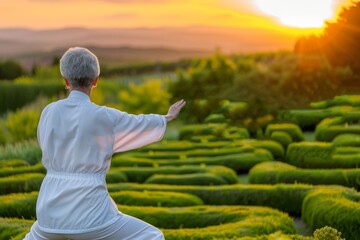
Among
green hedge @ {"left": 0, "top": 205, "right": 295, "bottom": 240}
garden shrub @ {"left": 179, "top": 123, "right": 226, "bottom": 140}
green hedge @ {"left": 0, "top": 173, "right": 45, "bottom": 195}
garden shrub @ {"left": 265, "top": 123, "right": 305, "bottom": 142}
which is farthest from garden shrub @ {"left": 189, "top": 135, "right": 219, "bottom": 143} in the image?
green hedge @ {"left": 0, "top": 205, "right": 295, "bottom": 240}

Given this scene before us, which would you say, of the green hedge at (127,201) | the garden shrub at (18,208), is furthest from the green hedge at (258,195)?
the garden shrub at (18,208)

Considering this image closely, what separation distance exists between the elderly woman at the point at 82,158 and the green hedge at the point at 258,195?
643 cm

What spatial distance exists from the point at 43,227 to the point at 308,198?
6186 mm

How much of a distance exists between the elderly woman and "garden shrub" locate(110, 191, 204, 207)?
5.87m

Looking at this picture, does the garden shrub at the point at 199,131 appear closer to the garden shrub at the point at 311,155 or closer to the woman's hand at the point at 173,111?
the garden shrub at the point at 311,155

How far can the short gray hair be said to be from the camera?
5.70m

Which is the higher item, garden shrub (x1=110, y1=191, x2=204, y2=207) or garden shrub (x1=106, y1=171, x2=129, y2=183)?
garden shrub (x1=110, y1=191, x2=204, y2=207)

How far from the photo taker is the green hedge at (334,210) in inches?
386

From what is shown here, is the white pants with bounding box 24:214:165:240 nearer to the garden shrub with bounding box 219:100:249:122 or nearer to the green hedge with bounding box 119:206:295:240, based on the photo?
the green hedge with bounding box 119:206:295:240

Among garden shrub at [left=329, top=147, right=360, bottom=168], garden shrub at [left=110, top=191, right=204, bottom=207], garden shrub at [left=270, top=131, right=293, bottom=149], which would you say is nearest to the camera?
garden shrub at [left=110, top=191, right=204, bottom=207]

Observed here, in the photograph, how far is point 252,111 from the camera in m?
21.4

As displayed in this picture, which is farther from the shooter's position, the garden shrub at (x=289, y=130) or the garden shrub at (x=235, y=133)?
the garden shrub at (x=235, y=133)

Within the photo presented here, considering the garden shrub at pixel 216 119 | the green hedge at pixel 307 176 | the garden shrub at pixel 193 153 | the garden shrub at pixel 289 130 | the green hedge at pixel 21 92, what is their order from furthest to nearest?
the green hedge at pixel 21 92 → the garden shrub at pixel 216 119 → the garden shrub at pixel 289 130 → the garden shrub at pixel 193 153 → the green hedge at pixel 307 176

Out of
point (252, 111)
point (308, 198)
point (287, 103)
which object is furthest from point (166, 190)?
point (287, 103)
